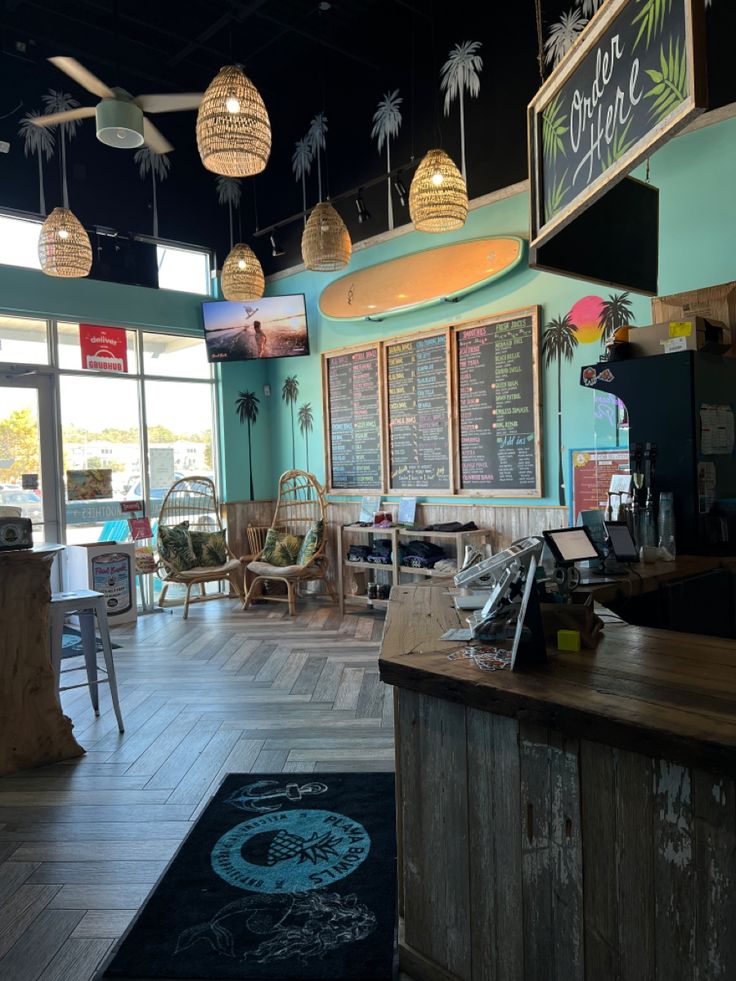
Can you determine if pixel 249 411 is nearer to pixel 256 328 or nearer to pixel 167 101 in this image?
pixel 256 328

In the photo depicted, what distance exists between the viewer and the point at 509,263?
4.99 metres

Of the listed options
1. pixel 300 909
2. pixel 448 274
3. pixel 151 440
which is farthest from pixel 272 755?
pixel 151 440

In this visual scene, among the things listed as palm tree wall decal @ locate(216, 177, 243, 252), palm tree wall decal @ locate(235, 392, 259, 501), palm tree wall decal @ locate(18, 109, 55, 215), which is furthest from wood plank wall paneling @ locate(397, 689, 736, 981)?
palm tree wall decal @ locate(216, 177, 243, 252)

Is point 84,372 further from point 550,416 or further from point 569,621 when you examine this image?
point 569,621

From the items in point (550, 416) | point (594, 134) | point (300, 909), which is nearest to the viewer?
point (594, 134)

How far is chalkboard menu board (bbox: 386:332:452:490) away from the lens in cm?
572

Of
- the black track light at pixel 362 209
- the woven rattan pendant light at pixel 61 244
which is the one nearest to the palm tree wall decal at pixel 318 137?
the black track light at pixel 362 209

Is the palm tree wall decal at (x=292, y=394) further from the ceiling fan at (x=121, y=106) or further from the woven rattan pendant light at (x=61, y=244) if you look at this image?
the ceiling fan at (x=121, y=106)

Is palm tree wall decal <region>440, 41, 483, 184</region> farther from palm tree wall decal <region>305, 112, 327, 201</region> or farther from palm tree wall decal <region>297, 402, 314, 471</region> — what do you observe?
palm tree wall decal <region>297, 402, 314, 471</region>

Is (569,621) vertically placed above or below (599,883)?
above

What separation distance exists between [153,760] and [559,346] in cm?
361

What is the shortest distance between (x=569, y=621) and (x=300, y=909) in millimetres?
1190

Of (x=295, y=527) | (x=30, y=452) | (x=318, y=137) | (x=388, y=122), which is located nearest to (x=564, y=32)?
(x=388, y=122)

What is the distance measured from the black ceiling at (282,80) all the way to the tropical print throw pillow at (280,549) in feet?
9.16
